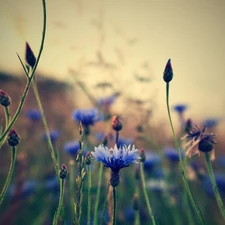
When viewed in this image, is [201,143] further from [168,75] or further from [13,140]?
[13,140]

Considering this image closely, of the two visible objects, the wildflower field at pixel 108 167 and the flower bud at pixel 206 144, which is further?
the flower bud at pixel 206 144

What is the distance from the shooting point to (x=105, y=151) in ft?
2.99

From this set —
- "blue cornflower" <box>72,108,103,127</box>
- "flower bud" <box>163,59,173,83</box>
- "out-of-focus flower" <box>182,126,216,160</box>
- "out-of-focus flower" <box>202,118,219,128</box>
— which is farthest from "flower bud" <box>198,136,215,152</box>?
"out-of-focus flower" <box>202,118,219,128</box>

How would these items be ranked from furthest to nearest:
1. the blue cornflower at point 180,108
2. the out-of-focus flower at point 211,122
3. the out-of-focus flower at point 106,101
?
1. the out-of-focus flower at point 211,122
2. the blue cornflower at point 180,108
3. the out-of-focus flower at point 106,101

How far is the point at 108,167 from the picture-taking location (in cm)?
95

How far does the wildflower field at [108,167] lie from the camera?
910 mm

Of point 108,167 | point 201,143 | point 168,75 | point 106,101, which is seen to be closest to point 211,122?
point 106,101

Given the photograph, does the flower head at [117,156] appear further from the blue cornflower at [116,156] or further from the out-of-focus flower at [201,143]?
the out-of-focus flower at [201,143]

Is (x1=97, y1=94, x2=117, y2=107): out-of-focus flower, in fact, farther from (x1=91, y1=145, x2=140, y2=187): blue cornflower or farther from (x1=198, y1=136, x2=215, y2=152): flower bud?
(x1=91, y1=145, x2=140, y2=187): blue cornflower

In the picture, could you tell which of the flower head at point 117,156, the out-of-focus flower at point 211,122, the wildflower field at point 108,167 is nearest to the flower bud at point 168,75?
the wildflower field at point 108,167

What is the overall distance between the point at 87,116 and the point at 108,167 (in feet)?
2.25

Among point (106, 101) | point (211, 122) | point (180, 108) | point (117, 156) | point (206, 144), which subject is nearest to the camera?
point (117, 156)

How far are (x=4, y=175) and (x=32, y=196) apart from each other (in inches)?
21.3

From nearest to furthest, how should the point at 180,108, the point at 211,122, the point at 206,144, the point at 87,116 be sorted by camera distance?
the point at 206,144
the point at 87,116
the point at 180,108
the point at 211,122
